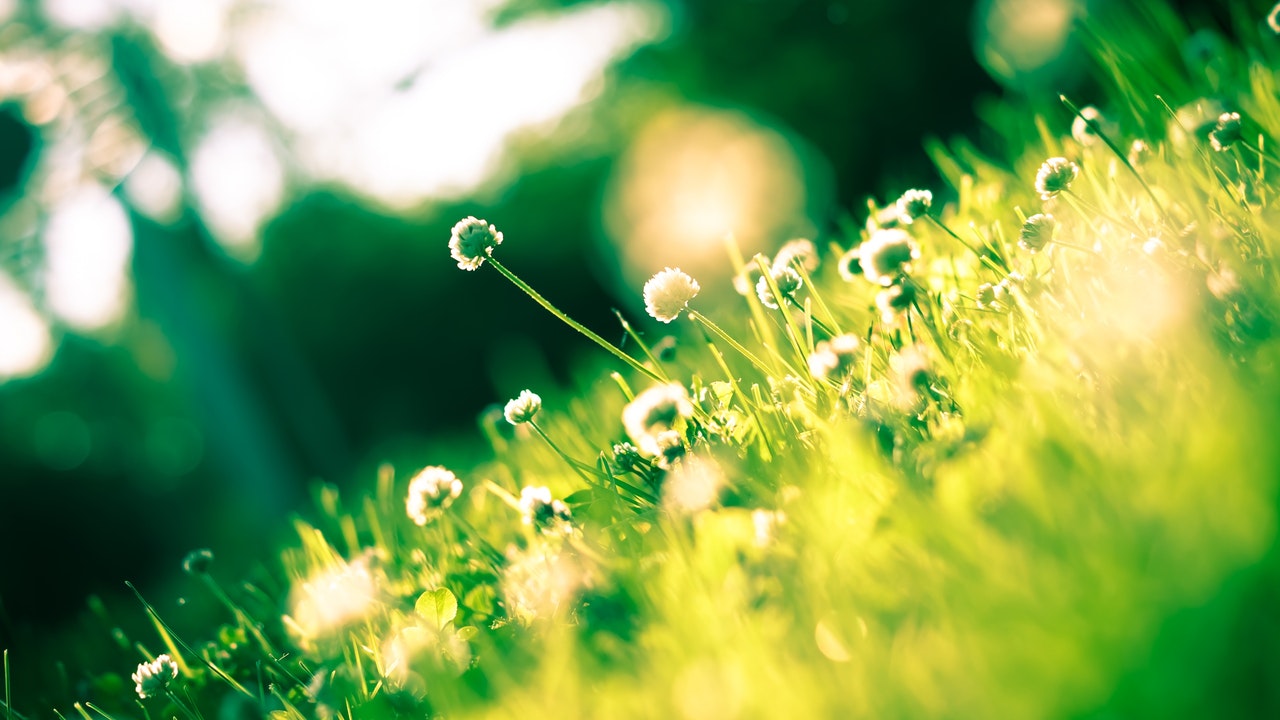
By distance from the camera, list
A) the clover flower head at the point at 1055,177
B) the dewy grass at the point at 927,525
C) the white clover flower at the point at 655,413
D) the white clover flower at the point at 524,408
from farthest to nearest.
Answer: the white clover flower at the point at 524,408
the clover flower head at the point at 1055,177
the white clover flower at the point at 655,413
the dewy grass at the point at 927,525

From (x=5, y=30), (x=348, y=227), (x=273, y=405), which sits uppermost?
(x=5, y=30)

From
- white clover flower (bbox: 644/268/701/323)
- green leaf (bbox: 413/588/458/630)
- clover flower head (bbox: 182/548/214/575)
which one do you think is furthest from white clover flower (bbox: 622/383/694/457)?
clover flower head (bbox: 182/548/214/575)

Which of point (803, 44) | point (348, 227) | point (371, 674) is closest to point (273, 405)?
point (348, 227)

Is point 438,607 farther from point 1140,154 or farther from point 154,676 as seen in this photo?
point 1140,154

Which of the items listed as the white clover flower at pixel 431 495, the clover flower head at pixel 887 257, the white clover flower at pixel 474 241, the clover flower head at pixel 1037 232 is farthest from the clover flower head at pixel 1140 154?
the white clover flower at pixel 431 495

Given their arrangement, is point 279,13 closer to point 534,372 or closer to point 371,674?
point 534,372

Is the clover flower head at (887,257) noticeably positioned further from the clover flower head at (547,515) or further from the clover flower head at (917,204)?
the clover flower head at (547,515)
